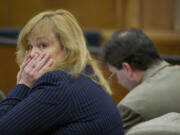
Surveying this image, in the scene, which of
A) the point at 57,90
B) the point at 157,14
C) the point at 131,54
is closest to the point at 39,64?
the point at 57,90

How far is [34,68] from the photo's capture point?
1.40 metres

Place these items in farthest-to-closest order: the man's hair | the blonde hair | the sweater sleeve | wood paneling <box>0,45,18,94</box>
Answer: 1. wood paneling <box>0,45,18,94</box>
2. the man's hair
3. the blonde hair
4. the sweater sleeve

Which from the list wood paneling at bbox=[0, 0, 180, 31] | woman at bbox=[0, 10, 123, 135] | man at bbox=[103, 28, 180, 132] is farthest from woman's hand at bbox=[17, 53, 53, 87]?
wood paneling at bbox=[0, 0, 180, 31]

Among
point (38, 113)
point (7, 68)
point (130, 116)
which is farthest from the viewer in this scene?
point (7, 68)

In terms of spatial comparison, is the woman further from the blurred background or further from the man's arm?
the blurred background

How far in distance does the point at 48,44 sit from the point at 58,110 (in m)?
0.33

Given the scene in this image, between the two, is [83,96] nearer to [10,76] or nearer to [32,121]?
[32,121]

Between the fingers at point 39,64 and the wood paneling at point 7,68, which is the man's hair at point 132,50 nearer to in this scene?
the fingers at point 39,64

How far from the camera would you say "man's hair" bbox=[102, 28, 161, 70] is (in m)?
1.92

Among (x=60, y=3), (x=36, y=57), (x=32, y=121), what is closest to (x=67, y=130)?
(x=32, y=121)

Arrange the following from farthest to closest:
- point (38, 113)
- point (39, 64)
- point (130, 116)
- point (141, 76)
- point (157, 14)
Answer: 1. point (157, 14)
2. point (141, 76)
3. point (130, 116)
4. point (39, 64)
5. point (38, 113)

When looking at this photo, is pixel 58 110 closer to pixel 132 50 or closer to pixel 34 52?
pixel 34 52

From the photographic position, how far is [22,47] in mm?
1545

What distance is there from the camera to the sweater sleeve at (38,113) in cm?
116
